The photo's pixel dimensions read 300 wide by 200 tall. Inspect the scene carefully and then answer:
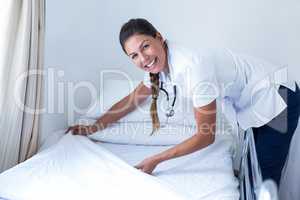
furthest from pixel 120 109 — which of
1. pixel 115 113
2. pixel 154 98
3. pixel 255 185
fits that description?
pixel 255 185

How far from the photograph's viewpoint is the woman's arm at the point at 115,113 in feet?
6.23

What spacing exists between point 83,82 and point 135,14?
23.0 inches

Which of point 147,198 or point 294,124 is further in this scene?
point 294,124

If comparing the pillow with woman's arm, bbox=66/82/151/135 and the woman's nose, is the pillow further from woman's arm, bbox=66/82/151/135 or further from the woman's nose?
the woman's nose

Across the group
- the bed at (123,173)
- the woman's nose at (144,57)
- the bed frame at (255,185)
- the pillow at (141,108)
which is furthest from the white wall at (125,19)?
the woman's nose at (144,57)

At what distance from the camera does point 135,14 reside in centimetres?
230

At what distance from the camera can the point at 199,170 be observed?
1.50 meters

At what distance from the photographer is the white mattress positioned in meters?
1.28

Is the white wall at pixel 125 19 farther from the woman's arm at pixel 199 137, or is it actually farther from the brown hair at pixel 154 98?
the woman's arm at pixel 199 137

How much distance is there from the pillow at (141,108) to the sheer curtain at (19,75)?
18.9 inches

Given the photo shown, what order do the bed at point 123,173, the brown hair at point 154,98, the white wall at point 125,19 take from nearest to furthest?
the bed at point 123,173 < the brown hair at point 154,98 < the white wall at point 125,19

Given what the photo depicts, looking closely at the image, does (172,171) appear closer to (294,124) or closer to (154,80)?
(154,80)

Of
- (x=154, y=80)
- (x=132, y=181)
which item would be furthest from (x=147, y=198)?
(x=154, y=80)

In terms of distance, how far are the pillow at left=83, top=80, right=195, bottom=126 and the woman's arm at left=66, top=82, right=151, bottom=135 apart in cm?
4
